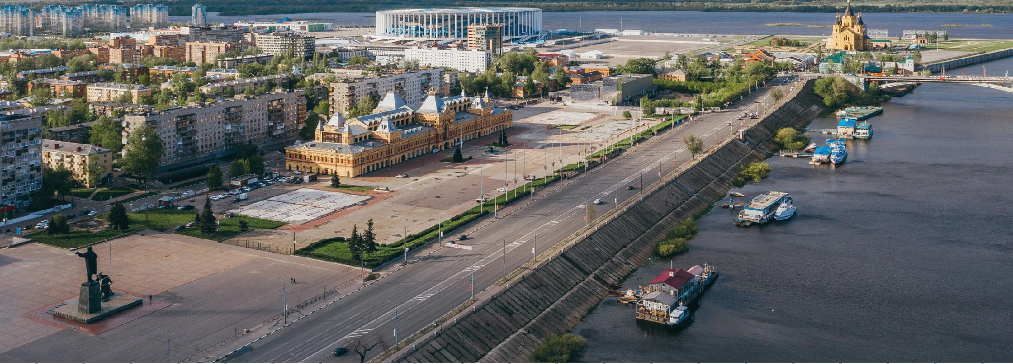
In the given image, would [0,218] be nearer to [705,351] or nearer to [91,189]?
[91,189]

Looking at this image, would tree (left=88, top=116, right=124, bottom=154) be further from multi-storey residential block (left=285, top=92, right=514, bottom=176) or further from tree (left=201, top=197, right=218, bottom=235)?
tree (left=201, top=197, right=218, bottom=235)

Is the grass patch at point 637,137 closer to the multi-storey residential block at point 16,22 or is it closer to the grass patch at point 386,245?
the grass patch at point 386,245

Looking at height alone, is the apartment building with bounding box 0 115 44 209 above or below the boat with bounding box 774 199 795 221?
above

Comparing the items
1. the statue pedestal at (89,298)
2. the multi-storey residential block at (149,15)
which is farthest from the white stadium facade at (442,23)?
the statue pedestal at (89,298)

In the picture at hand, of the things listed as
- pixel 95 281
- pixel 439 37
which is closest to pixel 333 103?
pixel 95 281

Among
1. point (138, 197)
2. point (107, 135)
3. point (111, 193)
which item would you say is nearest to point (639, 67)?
point (107, 135)

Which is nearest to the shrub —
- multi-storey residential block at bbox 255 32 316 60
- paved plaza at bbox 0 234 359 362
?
paved plaza at bbox 0 234 359 362
